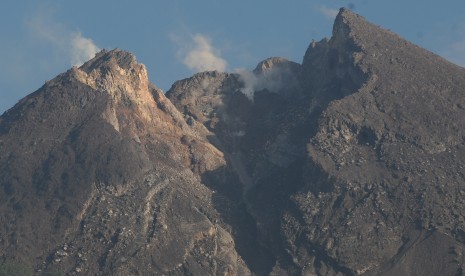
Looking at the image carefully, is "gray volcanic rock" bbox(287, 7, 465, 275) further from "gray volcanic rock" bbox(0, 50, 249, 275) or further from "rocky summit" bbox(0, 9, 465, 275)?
"gray volcanic rock" bbox(0, 50, 249, 275)

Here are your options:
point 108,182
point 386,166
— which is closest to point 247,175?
point 386,166

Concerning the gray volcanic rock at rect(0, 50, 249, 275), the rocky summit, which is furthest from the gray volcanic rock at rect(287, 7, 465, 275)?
the gray volcanic rock at rect(0, 50, 249, 275)

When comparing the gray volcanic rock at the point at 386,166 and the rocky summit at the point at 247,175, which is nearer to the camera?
the rocky summit at the point at 247,175

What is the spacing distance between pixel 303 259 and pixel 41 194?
96.6ft

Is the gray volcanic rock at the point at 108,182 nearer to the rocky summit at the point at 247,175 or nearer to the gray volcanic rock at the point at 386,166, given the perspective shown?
the rocky summit at the point at 247,175

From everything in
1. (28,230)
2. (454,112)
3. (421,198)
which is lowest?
(28,230)

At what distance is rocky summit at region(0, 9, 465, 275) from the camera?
464 ft

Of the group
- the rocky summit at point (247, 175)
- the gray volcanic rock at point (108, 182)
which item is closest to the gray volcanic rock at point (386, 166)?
the rocky summit at point (247, 175)

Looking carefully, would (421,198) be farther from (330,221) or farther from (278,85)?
(278,85)

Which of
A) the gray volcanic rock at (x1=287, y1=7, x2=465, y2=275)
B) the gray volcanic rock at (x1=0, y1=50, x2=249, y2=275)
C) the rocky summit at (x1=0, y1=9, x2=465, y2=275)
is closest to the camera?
the gray volcanic rock at (x1=0, y1=50, x2=249, y2=275)

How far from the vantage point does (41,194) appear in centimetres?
14875

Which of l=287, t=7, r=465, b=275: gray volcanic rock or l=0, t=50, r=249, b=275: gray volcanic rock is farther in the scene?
l=287, t=7, r=465, b=275: gray volcanic rock

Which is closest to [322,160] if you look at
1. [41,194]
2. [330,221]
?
[330,221]

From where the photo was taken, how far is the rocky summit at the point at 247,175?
464 feet
